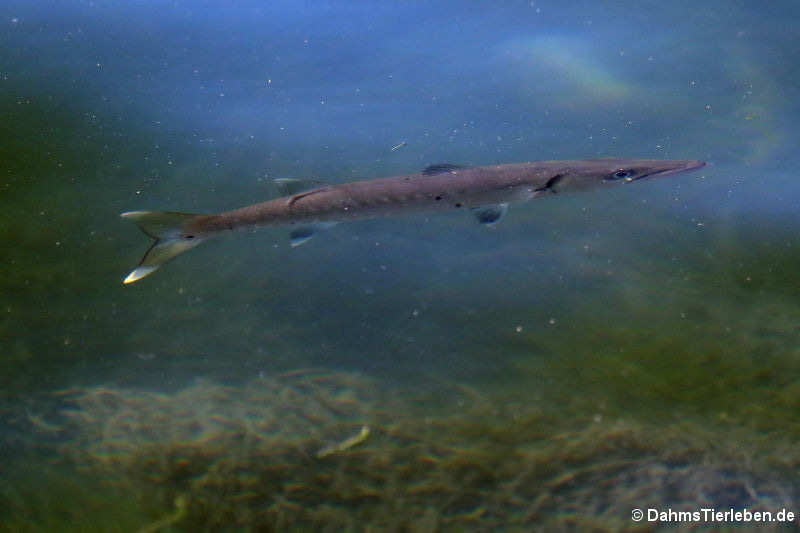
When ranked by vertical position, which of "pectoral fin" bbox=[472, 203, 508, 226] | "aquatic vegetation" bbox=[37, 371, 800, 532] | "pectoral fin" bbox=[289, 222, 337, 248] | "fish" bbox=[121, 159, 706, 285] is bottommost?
"aquatic vegetation" bbox=[37, 371, 800, 532]

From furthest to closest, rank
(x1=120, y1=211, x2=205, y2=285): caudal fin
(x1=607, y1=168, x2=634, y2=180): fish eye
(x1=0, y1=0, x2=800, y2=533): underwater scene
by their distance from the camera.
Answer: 1. (x1=607, y1=168, x2=634, y2=180): fish eye
2. (x1=120, y1=211, x2=205, y2=285): caudal fin
3. (x1=0, y1=0, x2=800, y2=533): underwater scene

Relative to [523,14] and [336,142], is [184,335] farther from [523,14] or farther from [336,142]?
[523,14]

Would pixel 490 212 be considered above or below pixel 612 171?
below

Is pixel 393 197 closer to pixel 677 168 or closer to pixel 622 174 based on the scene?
pixel 622 174

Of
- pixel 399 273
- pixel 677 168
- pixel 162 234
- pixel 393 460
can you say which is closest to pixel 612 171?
pixel 677 168

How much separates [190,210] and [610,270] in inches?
135

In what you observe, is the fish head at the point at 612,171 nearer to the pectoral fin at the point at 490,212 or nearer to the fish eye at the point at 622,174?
the fish eye at the point at 622,174

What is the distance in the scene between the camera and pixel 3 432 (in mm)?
3338

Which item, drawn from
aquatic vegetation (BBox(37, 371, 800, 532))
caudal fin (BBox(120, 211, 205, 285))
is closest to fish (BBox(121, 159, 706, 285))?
caudal fin (BBox(120, 211, 205, 285))

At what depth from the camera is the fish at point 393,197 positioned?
11.0ft

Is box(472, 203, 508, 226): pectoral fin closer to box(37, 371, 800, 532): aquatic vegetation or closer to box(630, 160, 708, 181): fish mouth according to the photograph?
box(630, 160, 708, 181): fish mouth

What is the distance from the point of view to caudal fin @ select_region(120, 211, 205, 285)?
A: 3.30m

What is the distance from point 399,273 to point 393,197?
1.01 m

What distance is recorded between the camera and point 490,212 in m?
3.50
